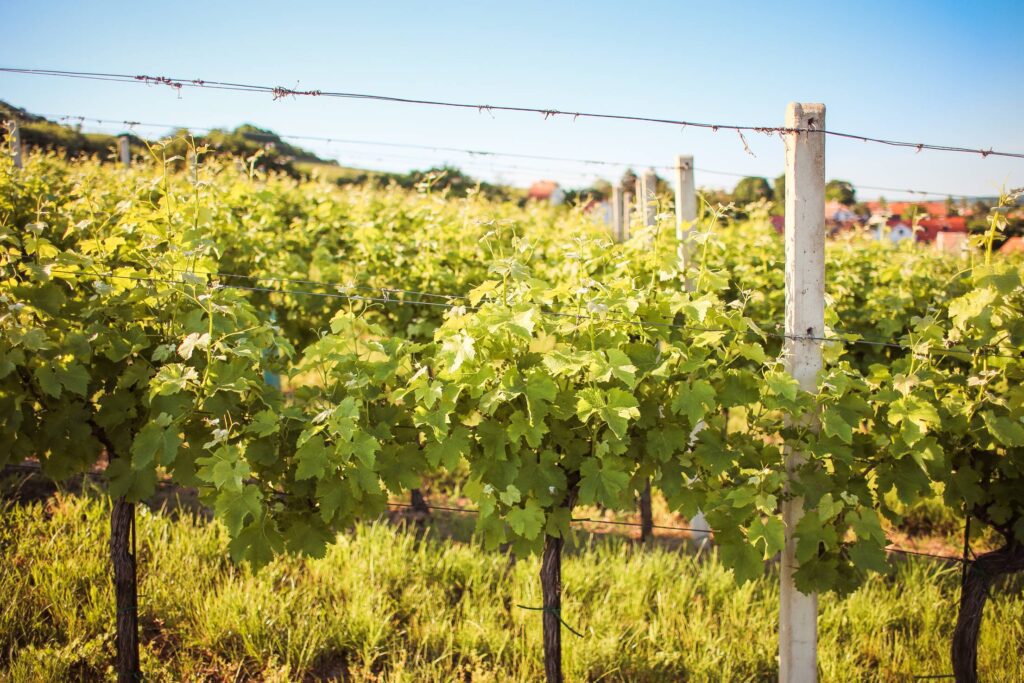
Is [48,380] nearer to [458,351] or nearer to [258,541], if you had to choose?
[258,541]

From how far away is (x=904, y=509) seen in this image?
5.14 meters

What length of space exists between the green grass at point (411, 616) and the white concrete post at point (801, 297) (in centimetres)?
58

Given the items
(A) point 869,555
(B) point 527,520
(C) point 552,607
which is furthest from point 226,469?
(A) point 869,555

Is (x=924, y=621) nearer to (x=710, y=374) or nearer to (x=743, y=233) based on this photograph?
(x=710, y=374)

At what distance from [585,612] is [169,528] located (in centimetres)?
239

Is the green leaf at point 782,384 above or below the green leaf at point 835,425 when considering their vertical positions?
above

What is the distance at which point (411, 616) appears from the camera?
12.3 ft

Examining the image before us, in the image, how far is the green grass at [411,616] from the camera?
11.0ft

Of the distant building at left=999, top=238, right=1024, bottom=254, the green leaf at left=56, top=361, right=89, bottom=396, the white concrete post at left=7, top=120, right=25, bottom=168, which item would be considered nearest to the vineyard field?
the green leaf at left=56, top=361, right=89, bottom=396

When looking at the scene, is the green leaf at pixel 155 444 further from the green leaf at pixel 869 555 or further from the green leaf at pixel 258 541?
the green leaf at pixel 869 555

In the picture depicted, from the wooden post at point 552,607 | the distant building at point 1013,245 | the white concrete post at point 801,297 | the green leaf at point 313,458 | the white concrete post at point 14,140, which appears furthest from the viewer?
the distant building at point 1013,245

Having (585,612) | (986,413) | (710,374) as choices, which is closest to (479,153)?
(710,374)

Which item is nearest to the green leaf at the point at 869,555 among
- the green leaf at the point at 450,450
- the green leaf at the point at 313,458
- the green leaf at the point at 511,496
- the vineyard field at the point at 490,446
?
the vineyard field at the point at 490,446

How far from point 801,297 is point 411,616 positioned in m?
2.43
